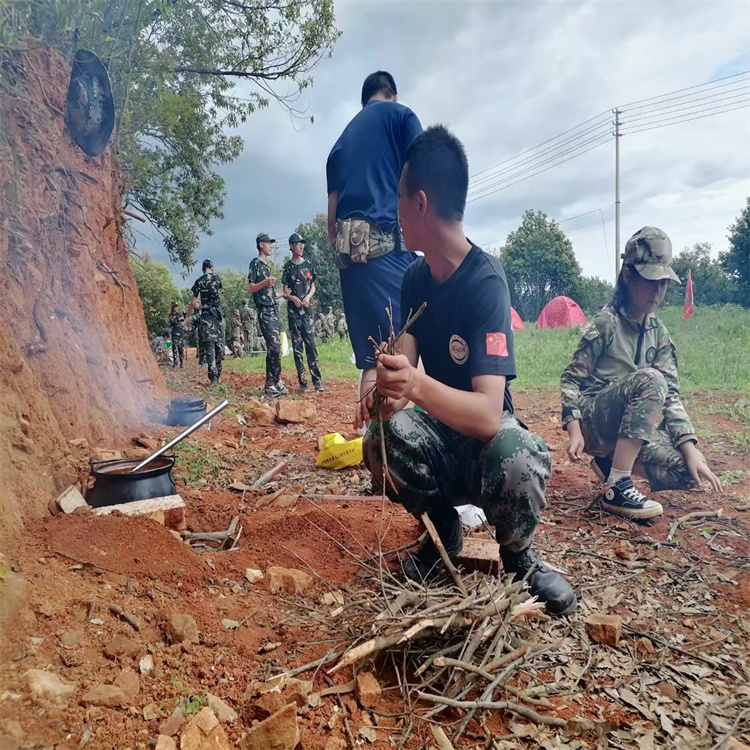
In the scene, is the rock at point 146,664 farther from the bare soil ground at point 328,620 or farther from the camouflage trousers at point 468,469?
the camouflage trousers at point 468,469

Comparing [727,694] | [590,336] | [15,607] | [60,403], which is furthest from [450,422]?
[60,403]

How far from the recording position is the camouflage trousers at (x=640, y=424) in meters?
2.84

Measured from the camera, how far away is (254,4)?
8.77m

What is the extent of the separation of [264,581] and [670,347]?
2604 millimetres

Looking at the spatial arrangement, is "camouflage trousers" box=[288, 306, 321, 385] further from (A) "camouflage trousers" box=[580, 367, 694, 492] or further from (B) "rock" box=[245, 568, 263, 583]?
(B) "rock" box=[245, 568, 263, 583]

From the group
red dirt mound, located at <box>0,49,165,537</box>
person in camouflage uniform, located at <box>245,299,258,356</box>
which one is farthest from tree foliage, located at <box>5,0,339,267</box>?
person in camouflage uniform, located at <box>245,299,258,356</box>

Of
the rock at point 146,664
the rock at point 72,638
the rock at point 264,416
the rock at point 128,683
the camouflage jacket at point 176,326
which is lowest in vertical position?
the rock at point 146,664

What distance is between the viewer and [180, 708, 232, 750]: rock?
1.18 meters

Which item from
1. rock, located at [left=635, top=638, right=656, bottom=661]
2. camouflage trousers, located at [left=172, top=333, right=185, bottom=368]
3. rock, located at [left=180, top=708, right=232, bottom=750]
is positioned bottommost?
rock, located at [left=635, top=638, right=656, bottom=661]

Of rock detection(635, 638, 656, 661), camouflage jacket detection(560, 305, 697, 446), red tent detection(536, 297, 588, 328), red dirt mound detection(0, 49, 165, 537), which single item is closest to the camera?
rock detection(635, 638, 656, 661)

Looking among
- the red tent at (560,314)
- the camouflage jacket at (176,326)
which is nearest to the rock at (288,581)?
the camouflage jacket at (176,326)

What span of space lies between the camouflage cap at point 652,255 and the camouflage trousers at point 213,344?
7.33m

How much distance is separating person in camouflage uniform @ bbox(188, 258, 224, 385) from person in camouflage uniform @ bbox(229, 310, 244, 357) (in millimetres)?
10567

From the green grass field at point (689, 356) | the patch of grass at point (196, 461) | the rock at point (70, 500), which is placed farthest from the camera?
the green grass field at point (689, 356)
